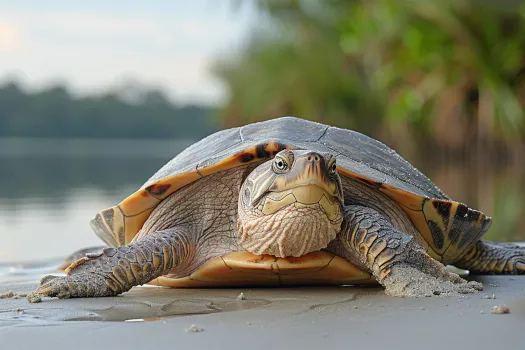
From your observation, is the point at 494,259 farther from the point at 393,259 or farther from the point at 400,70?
the point at 400,70

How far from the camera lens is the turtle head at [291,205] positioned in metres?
2.96

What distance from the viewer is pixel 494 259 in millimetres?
3924

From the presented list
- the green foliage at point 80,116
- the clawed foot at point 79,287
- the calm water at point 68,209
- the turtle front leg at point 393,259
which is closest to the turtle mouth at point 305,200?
the turtle front leg at point 393,259

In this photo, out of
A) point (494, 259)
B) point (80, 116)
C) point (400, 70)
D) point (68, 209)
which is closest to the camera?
point (494, 259)

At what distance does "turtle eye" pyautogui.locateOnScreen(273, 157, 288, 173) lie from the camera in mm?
3029

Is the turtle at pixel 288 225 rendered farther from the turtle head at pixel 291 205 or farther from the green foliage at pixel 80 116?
the green foliage at pixel 80 116

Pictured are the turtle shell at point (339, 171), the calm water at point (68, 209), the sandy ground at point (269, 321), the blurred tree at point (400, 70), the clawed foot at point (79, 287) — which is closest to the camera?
the sandy ground at point (269, 321)

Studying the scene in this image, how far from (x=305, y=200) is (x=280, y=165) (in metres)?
0.16

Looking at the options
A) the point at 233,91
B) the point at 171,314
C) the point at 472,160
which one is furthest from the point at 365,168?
the point at 233,91

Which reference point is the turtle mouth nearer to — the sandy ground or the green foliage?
the sandy ground

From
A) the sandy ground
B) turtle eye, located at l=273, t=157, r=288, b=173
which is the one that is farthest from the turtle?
the sandy ground

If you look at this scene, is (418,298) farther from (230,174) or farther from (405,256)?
(230,174)

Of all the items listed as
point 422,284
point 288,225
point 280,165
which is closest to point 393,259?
point 422,284

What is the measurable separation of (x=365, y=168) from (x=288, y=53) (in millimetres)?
21659
